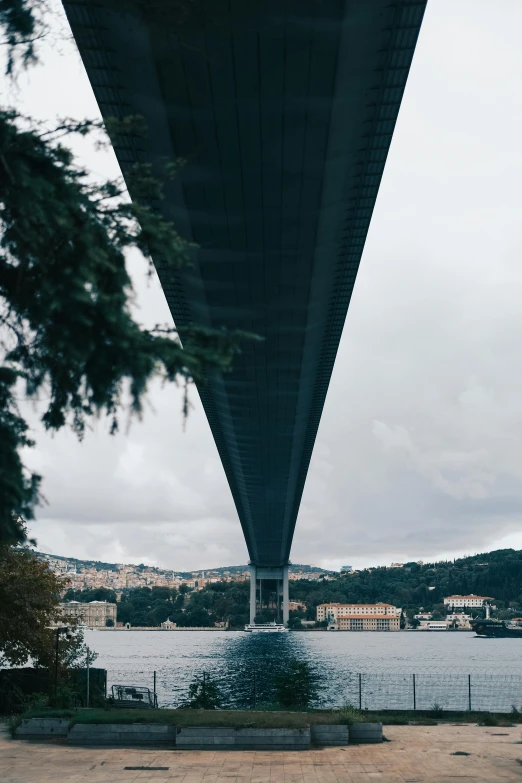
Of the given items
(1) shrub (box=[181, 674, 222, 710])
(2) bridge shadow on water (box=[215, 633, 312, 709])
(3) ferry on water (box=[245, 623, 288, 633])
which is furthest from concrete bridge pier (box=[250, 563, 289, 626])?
(1) shrub (box=[181, 674, 222, 710])

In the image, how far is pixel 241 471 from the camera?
60.2m

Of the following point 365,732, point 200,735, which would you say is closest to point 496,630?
point 365,732

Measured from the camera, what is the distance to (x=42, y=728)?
19125 millimetres

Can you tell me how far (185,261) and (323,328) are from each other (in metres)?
25.9

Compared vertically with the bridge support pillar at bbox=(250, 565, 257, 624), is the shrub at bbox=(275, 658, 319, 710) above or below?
above

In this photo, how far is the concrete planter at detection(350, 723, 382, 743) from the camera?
18.3 m

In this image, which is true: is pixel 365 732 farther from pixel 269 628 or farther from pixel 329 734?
pixel 269 628

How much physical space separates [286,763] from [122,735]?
4144 millimetres

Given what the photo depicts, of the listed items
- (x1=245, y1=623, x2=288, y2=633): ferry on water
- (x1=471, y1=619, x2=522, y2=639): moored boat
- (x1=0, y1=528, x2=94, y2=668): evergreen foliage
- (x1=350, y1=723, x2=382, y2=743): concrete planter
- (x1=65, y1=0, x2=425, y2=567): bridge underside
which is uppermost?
(x1=65, y1=0, x2=425, y2=567): bridge underside

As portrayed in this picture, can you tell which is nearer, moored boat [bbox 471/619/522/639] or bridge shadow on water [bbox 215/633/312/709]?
bridge shadow on water [bbox 215/633/312/709]

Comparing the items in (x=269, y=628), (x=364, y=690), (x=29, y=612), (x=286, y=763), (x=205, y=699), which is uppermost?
(x=29, y=612)

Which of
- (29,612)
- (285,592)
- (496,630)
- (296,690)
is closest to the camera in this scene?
(296,690)

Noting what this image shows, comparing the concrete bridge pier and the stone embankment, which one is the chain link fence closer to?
the stone embankment

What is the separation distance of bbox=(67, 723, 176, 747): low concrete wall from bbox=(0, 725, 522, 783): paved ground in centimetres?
41
